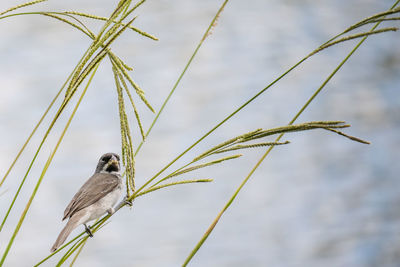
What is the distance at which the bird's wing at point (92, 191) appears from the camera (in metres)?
3.69

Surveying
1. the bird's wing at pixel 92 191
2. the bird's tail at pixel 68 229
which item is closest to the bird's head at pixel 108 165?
the bird's wing at pixel 92 191

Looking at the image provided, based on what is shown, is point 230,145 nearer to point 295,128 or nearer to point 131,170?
point 295,128

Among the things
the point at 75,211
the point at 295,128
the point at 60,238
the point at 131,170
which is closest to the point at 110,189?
the point at 75,211

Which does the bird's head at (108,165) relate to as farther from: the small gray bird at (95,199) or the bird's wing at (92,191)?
the bird's wing at (92,191)

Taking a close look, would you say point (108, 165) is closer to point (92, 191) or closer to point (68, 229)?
point (92, 191)

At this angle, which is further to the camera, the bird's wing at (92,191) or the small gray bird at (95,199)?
the bird's wing at (92,191)

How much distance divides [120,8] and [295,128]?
703 mm

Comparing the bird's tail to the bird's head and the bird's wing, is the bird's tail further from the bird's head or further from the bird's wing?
the bird's head

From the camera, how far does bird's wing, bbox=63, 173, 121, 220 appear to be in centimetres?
369

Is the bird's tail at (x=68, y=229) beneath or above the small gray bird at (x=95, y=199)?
beneath

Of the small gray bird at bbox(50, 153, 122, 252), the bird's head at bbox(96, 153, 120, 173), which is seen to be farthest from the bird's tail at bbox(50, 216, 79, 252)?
the bird's head at bbox(96, 153, 120, 173)

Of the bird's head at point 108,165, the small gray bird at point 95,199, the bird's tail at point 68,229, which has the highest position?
the bird's head at point 108,165

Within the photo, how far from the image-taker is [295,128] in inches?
69.2

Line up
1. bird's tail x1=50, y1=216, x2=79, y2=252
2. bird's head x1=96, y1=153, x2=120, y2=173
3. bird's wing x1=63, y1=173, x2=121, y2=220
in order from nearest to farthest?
bird's tail x1=50, y1=216, x2=79, y2=252
bird's wing x1=63, y1=173, x2=121, y2=220
bird's head x1=96, y1=153, x2=120, y2=173
